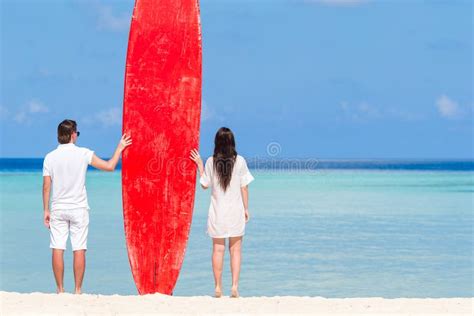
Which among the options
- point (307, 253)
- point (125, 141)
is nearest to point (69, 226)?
point (125, 141)

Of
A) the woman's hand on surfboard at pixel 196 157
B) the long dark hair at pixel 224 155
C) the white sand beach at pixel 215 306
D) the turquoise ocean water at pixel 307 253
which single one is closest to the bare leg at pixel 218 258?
the white sand beach at pixel 215 306

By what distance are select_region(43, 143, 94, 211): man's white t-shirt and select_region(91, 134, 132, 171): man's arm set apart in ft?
0.22

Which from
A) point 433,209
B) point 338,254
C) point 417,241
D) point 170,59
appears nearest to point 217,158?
point 170,59

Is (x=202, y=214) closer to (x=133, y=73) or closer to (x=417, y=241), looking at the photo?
(x=417, y=241)

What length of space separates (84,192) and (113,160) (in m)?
0.31

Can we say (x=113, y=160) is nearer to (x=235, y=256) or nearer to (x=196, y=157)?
(x=196, y=157)

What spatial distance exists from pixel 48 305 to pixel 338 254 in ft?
17.5

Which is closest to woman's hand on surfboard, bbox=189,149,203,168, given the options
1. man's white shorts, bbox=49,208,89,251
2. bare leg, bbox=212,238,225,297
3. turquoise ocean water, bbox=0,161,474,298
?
bare leg, bbox=212,238,225,297

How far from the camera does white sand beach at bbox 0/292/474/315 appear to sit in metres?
4.71

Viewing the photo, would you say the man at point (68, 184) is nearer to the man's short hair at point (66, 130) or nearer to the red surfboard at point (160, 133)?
the man's short hair at point (66, 130)

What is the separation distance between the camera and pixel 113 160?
17.6 ft

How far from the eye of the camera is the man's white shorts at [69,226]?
5156 mm

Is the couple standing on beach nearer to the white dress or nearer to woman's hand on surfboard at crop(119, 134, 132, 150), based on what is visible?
the white dress

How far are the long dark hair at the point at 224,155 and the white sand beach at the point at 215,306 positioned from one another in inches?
30.5
